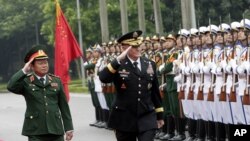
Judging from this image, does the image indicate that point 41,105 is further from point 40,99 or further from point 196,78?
point 196,78

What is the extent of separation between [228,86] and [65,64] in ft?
10.3

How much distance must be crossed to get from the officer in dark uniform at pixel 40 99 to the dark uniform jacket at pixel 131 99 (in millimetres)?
595

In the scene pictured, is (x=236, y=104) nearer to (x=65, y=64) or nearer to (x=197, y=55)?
(x=197, y=55)

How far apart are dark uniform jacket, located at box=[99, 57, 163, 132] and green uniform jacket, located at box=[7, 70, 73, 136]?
1.89 ft

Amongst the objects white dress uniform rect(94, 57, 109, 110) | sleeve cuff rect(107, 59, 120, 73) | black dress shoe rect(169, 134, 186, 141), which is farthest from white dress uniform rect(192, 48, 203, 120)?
white dress uniform rect(94, 57, 109, 110)

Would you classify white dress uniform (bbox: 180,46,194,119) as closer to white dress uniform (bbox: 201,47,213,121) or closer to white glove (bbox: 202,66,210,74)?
white dress uniform (bbox: 201,47,213,121)

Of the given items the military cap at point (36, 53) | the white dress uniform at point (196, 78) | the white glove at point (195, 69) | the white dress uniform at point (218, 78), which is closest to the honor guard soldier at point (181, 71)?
the white dress uniform at point (196, 78)

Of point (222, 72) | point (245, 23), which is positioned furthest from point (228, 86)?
point (245, 23)

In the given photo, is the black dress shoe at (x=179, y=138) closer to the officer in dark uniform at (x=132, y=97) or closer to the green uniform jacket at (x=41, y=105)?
the officer in dark uniform at (x=132, y=97)

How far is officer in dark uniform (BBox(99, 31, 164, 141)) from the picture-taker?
25.1 feet

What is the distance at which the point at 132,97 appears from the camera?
Answer: 7.72 meters

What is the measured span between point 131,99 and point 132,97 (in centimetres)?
2

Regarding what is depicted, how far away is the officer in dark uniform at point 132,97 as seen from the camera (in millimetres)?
7664

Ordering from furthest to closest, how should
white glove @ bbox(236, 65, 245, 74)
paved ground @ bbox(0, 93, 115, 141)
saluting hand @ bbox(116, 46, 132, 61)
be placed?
paved ground @ bbox(0, 93, 115, 141), white glove @ bbox(236, 65, 245, 74), saluting hand @ bbox(116, 46, 132, 61)
